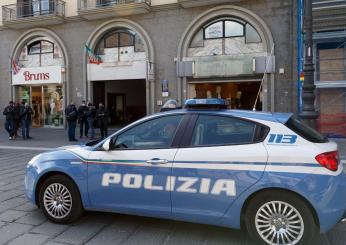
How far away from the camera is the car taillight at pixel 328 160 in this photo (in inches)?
141

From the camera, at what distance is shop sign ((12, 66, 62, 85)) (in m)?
19.0

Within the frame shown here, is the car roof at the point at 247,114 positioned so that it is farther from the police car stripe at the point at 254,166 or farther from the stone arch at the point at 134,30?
the stone arch at the point at 134,30

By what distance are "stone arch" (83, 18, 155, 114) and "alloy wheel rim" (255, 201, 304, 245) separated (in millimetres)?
13389

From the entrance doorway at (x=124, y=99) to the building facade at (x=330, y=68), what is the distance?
1075 centimetres

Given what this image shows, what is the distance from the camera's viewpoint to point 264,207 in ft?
12.2

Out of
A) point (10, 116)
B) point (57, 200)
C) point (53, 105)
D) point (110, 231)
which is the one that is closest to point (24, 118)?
point (10, 116)

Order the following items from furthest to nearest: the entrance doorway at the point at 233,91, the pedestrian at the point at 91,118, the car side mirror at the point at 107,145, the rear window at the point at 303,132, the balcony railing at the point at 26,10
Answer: the balcony railing at the point at 26,10
the entrance doorway at the point at 233,91
the pedestrian at the point at 91,118
the car side mirror at the point at 107,145
the rear window at the point at 303,132

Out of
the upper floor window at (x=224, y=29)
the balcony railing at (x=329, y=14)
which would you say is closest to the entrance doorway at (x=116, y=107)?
the upper floor window at (x=224, y=29)

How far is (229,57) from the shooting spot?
1555 cm

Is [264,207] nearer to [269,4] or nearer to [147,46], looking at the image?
[269,4]

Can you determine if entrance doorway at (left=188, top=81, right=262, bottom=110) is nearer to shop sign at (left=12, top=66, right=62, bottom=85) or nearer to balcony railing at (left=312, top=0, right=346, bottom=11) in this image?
balcony railing at (left=312, top=0, right=346, bottom=11)

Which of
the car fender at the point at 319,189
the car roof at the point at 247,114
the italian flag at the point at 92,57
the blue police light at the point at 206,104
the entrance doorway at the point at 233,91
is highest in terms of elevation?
the italian flag at the point at 92,57

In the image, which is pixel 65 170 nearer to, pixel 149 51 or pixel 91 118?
pixel 91 118

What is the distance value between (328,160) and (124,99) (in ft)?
64.5
